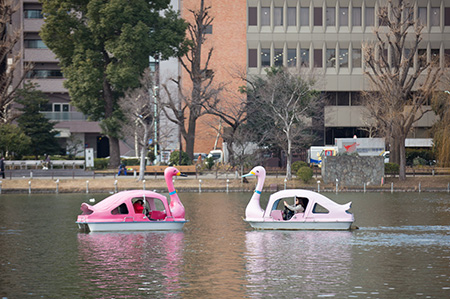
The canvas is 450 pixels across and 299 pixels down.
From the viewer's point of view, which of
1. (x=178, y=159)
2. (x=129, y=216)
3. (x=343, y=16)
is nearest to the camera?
(x=129, y=216)

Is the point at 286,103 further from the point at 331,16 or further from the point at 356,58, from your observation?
the point at 331,16

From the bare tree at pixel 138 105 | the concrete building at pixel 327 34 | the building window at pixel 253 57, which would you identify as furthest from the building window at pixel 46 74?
the bare tree at pixel 138 105

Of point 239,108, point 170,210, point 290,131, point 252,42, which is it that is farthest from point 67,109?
point 170,210

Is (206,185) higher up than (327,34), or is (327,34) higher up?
(327,34)

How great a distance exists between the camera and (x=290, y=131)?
58406 mm

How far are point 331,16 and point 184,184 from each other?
4269cm

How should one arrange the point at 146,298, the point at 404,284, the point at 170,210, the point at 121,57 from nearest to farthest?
the point at 146,298 → the point at 404,284 → the point at 170,210 → the point at 121,57

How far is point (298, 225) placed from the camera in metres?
29.8

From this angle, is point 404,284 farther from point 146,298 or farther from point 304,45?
point 304,45

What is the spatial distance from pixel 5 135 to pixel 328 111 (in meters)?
38.1

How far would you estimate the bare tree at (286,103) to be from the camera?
5800 centimetres

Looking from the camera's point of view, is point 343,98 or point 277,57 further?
point 343,98

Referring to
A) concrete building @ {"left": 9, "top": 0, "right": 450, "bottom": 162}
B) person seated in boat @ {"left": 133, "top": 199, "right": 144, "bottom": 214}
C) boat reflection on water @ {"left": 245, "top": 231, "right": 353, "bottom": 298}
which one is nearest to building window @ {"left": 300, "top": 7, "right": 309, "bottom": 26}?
concrete building @ {"left": 9, "top": 0, "right": 450, "bottom": 162}

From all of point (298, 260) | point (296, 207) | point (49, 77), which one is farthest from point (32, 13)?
point (298, 260)
